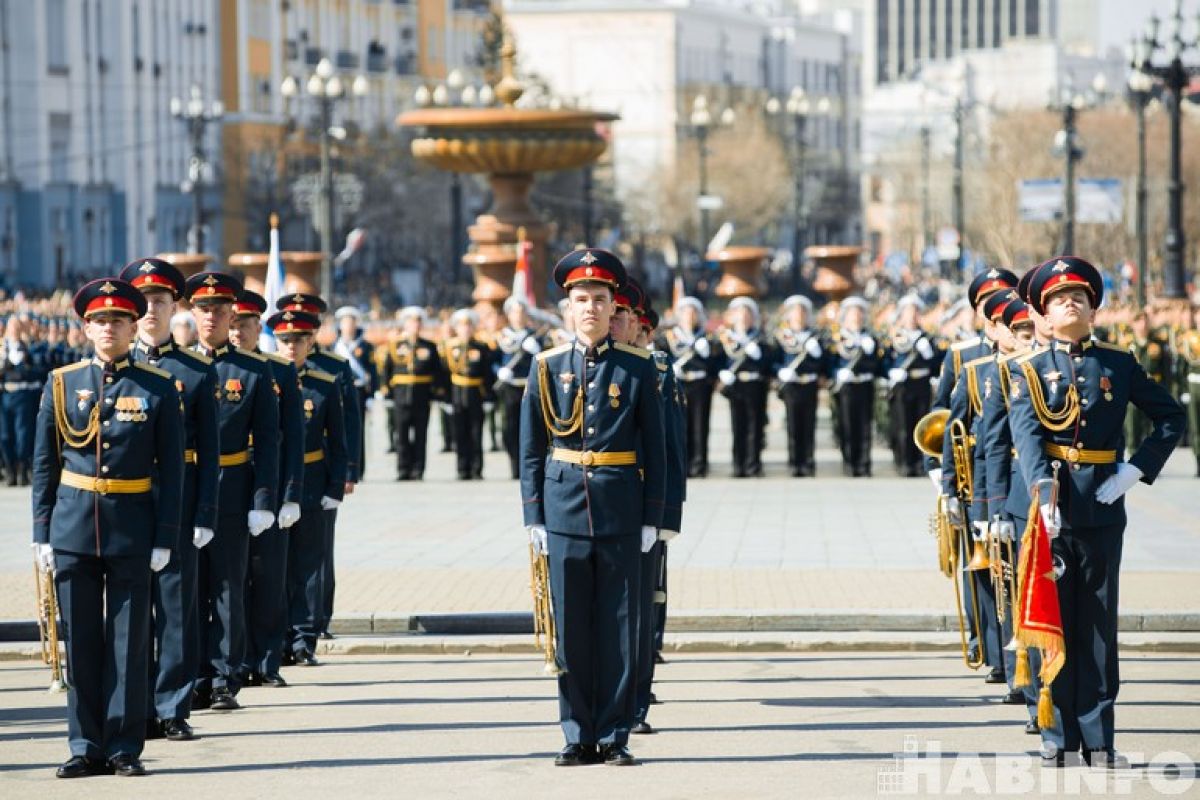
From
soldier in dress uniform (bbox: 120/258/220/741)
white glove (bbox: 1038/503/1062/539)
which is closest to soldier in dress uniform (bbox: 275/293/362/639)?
soldier in dress uniform (bbox: 120/258/220/741)

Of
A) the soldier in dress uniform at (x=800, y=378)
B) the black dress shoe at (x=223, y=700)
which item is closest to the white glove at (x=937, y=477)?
the black dress shoe at (x=223, y=700)

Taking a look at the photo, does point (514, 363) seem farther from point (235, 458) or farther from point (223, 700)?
point (223, 700)

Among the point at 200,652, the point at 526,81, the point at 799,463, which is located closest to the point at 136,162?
the point at 526,81

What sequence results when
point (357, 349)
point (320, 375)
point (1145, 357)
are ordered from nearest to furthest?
1. point (320, 375)
2. point (1145, 357)
3. point (357, 349)

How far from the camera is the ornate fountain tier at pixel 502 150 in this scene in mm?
33094

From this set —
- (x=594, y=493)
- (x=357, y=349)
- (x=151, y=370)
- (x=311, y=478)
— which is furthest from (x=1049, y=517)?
(x=357, y=349)

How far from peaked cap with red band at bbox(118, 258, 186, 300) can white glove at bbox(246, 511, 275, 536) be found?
120 centimetres

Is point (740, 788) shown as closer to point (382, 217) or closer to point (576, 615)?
point (576, 615)

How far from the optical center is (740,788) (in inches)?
387

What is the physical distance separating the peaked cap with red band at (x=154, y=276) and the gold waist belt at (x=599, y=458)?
6.90ft

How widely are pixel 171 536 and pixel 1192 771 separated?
13.7ft

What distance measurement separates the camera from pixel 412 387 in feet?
85.8

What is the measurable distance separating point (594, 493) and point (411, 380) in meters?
15.9

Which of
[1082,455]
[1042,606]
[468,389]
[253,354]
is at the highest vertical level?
[253,354]
